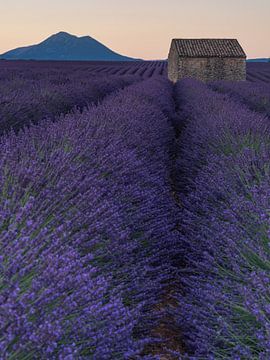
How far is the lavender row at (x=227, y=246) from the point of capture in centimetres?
188

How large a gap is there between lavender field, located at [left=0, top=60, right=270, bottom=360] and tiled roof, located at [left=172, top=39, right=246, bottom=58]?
1869 cm

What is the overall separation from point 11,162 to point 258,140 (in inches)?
88.0

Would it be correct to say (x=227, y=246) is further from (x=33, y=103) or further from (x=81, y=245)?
(x=33, y=103)

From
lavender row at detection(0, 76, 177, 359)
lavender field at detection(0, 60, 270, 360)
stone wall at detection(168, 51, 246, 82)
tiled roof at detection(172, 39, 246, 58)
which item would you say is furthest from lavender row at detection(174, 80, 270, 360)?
tiled roof at detection(172, 39, 246, 58)

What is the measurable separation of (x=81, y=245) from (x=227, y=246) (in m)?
0.79

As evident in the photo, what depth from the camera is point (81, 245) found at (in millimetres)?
2119

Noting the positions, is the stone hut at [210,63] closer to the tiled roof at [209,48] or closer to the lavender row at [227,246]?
the tiled roof at [209,48]

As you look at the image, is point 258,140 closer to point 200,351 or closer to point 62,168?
point 62,168

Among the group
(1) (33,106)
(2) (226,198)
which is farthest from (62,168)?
(1) (33,106)

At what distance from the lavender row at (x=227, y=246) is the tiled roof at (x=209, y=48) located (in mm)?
18169

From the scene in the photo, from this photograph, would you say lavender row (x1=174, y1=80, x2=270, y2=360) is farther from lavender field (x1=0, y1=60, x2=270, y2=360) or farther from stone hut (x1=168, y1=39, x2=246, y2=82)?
stone hut (x1=168, y1=39, x2=246, y2=82)

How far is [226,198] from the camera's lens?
3.14m

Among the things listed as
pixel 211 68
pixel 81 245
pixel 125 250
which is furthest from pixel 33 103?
pixel 211 68

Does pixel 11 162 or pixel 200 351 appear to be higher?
pixel 11 162
